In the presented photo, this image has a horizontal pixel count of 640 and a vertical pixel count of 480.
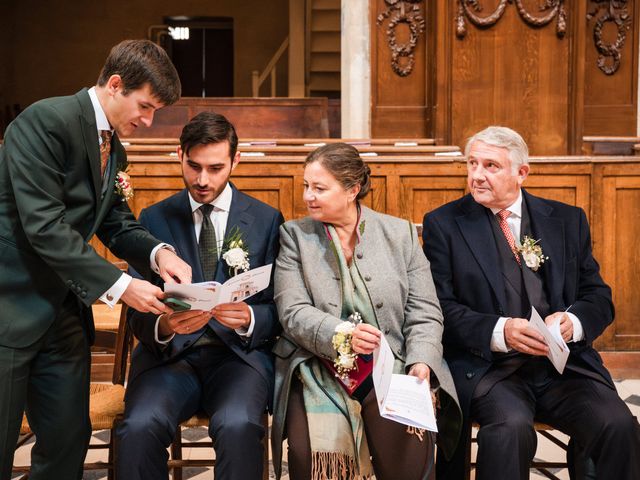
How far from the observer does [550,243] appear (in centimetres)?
312

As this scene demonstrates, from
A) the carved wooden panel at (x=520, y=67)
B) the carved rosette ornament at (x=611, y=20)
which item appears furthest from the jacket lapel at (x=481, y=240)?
the carved rosette ornament at (x=611, y=20)

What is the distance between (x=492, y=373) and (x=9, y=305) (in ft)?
5.57

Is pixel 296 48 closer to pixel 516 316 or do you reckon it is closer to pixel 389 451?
pixel 516 316

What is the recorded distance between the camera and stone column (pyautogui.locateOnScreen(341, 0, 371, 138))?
7824 mm

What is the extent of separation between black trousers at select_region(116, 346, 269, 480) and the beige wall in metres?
12.9

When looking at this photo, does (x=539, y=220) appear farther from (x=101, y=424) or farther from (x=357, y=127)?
(x=357, y=127)

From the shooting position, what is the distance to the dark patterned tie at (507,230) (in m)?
3.13

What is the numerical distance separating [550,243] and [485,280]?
0.31 meters

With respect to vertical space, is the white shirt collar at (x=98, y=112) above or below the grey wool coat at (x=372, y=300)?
above

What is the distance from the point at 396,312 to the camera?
9.61ft

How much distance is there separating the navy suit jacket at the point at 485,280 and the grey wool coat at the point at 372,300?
0.38ft

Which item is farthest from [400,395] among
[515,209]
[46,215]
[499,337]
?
[46,215]

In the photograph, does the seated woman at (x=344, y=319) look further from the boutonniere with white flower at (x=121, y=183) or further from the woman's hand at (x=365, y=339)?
the boutonniere with white flower at (x=121, y=183)

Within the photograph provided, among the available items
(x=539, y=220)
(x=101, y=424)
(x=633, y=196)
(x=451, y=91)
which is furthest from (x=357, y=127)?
(x=101, y=424)
